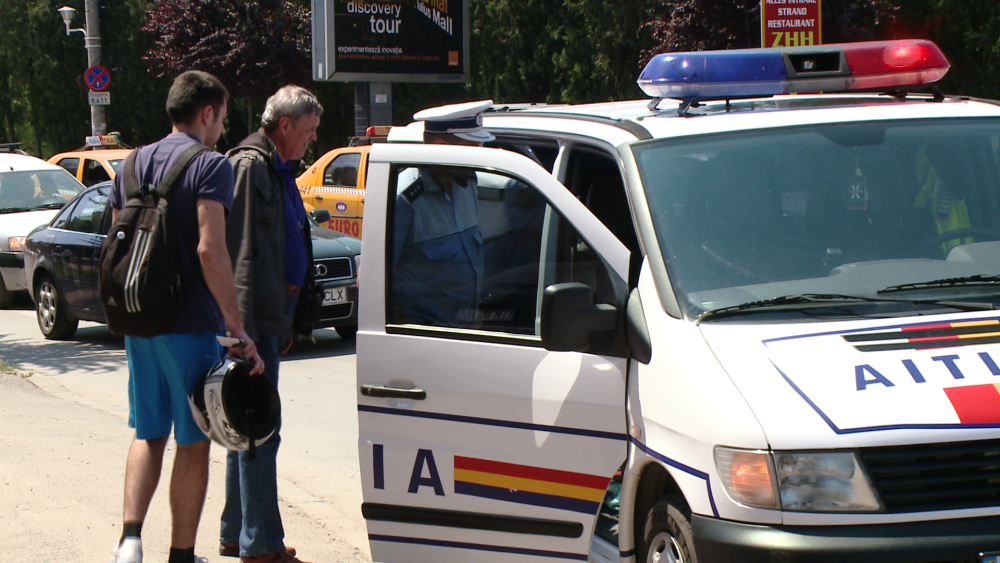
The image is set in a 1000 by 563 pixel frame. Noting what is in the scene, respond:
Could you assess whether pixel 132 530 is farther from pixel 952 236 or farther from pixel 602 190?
pixel 952 236

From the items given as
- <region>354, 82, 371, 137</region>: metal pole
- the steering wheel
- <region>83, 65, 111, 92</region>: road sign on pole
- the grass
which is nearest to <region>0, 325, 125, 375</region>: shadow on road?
the grass

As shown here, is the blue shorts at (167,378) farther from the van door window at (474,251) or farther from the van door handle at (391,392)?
the van door window at (474,251)

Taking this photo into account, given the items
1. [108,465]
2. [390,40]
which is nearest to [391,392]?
[108,465]

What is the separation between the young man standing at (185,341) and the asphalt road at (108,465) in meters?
0.58

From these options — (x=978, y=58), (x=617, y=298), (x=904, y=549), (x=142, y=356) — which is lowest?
(x=904, y=549)

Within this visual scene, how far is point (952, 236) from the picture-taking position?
350cm

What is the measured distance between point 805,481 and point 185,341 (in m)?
2.33

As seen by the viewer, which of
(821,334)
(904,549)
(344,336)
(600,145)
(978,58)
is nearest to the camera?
(904,549)

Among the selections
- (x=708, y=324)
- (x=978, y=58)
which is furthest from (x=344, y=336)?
(x=978, y=58)

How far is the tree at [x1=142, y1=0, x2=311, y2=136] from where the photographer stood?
2936cm

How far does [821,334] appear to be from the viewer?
2.94 m

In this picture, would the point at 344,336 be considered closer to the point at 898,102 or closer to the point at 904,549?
the point at 898,102

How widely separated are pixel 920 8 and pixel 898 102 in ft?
54.3

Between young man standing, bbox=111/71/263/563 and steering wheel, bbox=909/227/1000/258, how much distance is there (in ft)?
7.49
